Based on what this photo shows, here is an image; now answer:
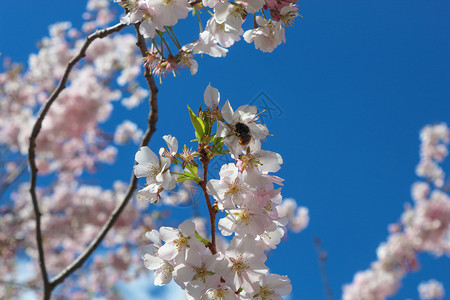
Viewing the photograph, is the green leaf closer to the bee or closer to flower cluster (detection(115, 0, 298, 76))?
the bee

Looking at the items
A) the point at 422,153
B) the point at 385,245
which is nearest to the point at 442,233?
the point at 385,245

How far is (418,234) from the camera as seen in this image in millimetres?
8445

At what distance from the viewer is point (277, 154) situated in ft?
3.11

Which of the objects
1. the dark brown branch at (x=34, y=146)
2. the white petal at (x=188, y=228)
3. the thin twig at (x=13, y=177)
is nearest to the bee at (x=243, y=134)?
the white petal at (x=188, y=228)

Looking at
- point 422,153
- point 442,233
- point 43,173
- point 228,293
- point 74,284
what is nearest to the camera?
point 228,293

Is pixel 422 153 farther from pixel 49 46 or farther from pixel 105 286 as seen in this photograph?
pixel 49 46

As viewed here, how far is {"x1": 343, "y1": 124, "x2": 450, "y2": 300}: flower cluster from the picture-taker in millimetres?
8469

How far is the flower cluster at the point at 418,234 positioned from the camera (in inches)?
333

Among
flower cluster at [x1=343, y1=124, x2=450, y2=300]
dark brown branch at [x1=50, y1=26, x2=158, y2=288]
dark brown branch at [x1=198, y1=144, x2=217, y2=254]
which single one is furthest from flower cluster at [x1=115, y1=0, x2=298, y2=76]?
flower cluster at [x1=343, y1=124, x2=450, y2=300]

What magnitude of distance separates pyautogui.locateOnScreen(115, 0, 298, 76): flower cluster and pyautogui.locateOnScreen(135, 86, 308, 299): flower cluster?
1.18 feet

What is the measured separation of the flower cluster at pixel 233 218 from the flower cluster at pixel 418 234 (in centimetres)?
863

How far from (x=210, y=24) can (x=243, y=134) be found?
49 cm

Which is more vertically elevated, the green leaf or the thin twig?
the thin twig

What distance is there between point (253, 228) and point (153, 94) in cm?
120
